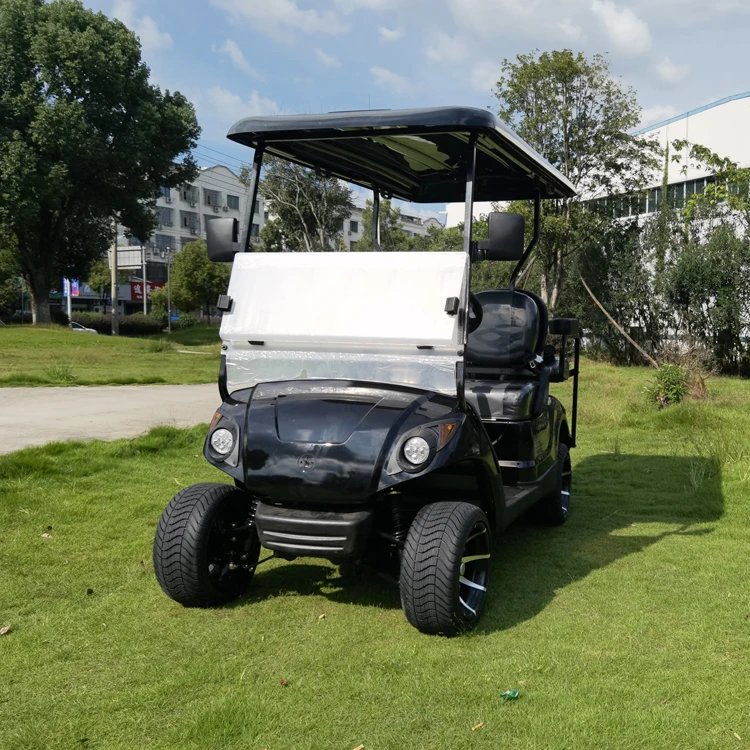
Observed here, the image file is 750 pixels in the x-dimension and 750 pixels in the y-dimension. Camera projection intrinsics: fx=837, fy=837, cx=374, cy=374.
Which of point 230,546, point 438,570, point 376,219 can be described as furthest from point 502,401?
point 376,219

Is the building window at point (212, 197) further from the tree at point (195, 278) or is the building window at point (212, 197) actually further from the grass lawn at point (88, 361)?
the grass lawn at point (88, 361)

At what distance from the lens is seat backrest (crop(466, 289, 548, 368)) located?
5.36m

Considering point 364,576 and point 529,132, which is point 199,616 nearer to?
point 364,576

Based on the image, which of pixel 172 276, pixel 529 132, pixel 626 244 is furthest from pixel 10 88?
pixel 172 276

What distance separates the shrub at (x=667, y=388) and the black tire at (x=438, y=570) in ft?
26.7

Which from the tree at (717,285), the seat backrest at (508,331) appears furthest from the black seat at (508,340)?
the tree at (717,285)

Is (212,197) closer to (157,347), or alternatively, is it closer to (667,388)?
(157,347)

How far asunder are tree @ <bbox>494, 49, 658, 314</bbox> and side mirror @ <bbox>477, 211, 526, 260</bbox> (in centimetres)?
1952

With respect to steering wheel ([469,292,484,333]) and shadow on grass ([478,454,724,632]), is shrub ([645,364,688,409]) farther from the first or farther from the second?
steering wheel ([469,292,484,333])

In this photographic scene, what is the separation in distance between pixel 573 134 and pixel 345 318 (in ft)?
71.0

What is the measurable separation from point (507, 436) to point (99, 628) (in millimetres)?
2378

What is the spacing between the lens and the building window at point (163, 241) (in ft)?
248

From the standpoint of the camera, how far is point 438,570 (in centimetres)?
347

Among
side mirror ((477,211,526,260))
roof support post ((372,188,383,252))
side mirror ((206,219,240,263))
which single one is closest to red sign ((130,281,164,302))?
roof support post ((372,188,383,252))
